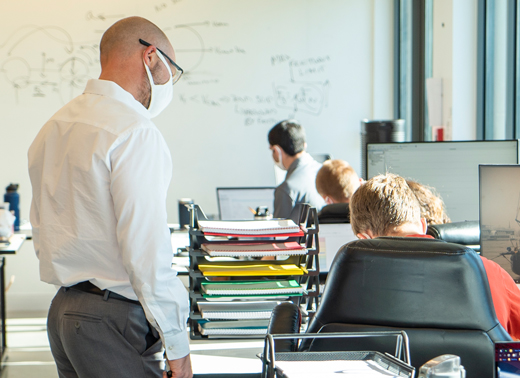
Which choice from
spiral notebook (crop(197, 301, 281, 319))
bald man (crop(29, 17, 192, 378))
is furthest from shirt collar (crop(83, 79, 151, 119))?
spiral notebook (crop(197, 301, 281, 319))

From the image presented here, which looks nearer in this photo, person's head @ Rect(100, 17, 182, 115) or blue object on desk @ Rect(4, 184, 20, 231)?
person's head @ Rect(100, 17, 182, 115)

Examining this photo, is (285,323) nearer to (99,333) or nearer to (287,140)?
(99,333)

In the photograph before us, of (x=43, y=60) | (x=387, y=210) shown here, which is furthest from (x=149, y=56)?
(x=43, y=60)

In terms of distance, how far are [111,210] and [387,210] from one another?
2.34 ft

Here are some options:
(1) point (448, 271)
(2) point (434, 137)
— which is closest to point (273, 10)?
(2) point (434, 137)

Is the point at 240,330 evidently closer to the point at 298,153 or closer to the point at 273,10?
the point at 298,153

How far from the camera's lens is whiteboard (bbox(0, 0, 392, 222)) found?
4.81m

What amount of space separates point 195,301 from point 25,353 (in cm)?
262

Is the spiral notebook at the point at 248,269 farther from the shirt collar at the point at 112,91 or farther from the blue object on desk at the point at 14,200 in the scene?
the blue object on desk at the point at 14,200

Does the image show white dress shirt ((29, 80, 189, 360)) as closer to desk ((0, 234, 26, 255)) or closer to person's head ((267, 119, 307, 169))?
desk ((0, 234, 26, 255))

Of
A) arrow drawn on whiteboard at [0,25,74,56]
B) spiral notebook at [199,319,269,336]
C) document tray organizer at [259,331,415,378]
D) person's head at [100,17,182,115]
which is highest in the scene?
arrow drawn on whiteboard at [0,25,74,56]

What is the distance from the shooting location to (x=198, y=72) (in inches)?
192

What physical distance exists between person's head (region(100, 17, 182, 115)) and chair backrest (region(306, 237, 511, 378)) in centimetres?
70

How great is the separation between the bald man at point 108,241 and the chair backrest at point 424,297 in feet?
1.41
